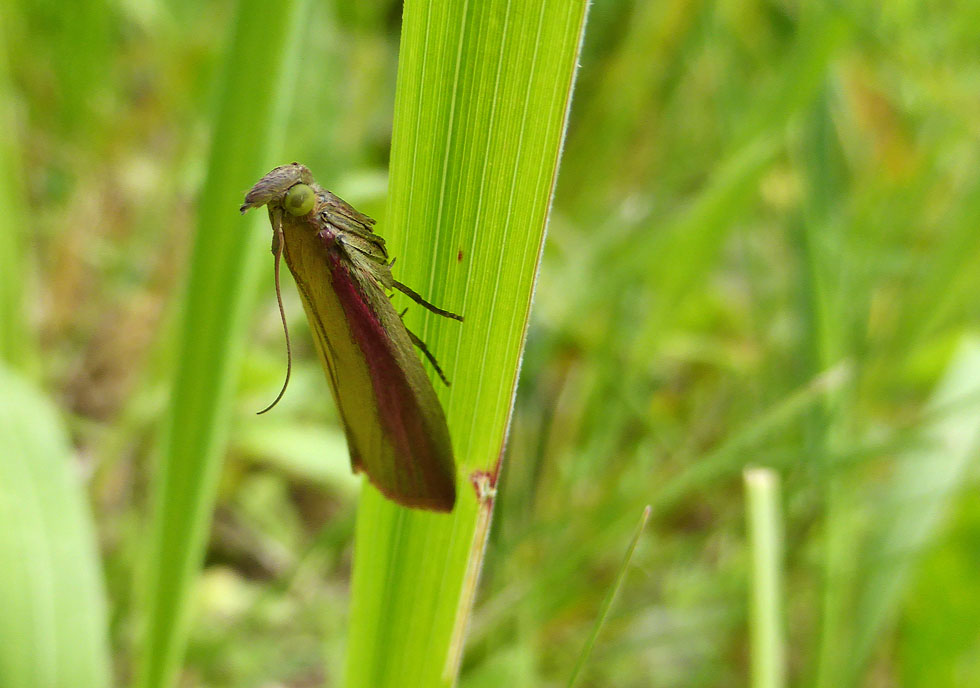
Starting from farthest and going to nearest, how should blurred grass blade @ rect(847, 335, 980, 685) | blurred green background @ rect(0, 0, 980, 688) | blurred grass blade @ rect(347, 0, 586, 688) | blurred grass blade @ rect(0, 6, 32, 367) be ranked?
blurred grass blade @ rect(0, 6, 32, 367), blurred green background @ rect(0, 0, 980, 688), blurred grass blade @ rect(847, 335, 980, 685), blurred grass blade @ rect(347, 0, 586, 688)

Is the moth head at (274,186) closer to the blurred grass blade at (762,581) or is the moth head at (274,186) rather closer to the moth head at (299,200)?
the moth head at (299,200)

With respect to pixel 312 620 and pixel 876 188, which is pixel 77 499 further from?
pixel 876 188

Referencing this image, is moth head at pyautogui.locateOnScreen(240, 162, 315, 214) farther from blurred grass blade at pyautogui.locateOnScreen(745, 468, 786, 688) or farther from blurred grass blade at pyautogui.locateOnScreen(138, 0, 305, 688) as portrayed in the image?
blurred grass blade at pyautogui.locateOnScreen(745, 468, 786, 688)

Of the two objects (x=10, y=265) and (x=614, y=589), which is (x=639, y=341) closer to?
(x=614, y=589)

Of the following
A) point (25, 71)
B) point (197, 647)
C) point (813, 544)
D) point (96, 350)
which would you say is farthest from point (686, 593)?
point (25, 71)

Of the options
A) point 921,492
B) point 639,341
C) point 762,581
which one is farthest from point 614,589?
point 639,341

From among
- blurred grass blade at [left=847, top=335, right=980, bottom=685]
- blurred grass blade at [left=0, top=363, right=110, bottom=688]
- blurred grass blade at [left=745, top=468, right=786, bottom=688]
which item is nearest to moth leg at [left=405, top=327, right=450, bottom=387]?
blurred grass blade at [left=745, top=468, right=786, bottom=688]

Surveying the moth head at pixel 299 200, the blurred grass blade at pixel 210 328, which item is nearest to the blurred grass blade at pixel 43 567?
the blurred grass blade at pixel 210 328
